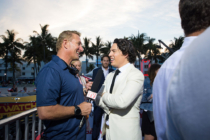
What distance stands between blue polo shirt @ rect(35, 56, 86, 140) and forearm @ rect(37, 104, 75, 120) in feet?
0.17

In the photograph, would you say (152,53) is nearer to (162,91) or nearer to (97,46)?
(97,46)

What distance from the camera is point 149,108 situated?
275cm

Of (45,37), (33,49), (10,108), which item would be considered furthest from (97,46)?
(10,108)

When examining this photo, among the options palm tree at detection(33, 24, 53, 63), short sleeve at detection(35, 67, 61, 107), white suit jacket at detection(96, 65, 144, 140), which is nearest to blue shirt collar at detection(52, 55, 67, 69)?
short sleeve at detection(35, 67, 61, 107)

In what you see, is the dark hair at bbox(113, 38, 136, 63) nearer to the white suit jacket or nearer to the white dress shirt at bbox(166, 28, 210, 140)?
the white suit jacket

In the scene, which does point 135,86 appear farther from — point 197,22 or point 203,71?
point 203,71

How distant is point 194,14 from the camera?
0.77 metres

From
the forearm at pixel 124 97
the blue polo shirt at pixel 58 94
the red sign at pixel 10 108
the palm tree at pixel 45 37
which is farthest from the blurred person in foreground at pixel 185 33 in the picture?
the palm tree at pixel 45 37

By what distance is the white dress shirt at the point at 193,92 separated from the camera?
35cm

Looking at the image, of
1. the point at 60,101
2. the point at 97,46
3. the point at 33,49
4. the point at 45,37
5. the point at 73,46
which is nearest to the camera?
the point at 60,101

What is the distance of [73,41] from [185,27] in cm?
145

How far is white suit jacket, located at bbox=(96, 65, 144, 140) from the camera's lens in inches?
64.2

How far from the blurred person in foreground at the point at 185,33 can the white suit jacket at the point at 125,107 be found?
0.70 metres

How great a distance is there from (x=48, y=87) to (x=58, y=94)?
0.15m
